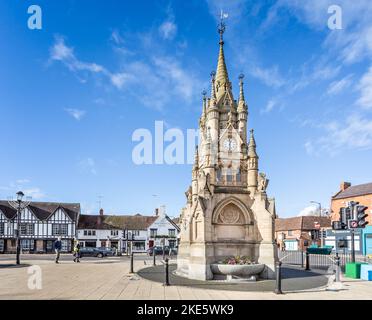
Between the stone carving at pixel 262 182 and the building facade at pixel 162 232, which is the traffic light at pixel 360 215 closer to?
the stone carving at pixel 262 182

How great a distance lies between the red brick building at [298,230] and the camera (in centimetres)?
6041

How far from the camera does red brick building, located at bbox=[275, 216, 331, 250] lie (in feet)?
198

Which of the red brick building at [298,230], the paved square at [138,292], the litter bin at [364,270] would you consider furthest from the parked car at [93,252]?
the red brick building at [298,230]

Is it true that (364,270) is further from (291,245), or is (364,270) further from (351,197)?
(291,245)

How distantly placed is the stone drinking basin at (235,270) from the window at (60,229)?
44.3m

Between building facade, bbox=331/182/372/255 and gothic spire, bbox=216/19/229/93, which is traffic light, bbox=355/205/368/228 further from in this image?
building facade, bbox=331/182/372/255

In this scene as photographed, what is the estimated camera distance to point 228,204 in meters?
19.0

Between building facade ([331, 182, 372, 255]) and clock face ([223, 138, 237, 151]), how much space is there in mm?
32807

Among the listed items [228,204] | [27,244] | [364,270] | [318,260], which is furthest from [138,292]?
[27,244]

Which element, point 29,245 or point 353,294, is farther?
point 29,245

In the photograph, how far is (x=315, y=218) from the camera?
63000mm

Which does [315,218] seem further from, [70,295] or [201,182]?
[70,295]
